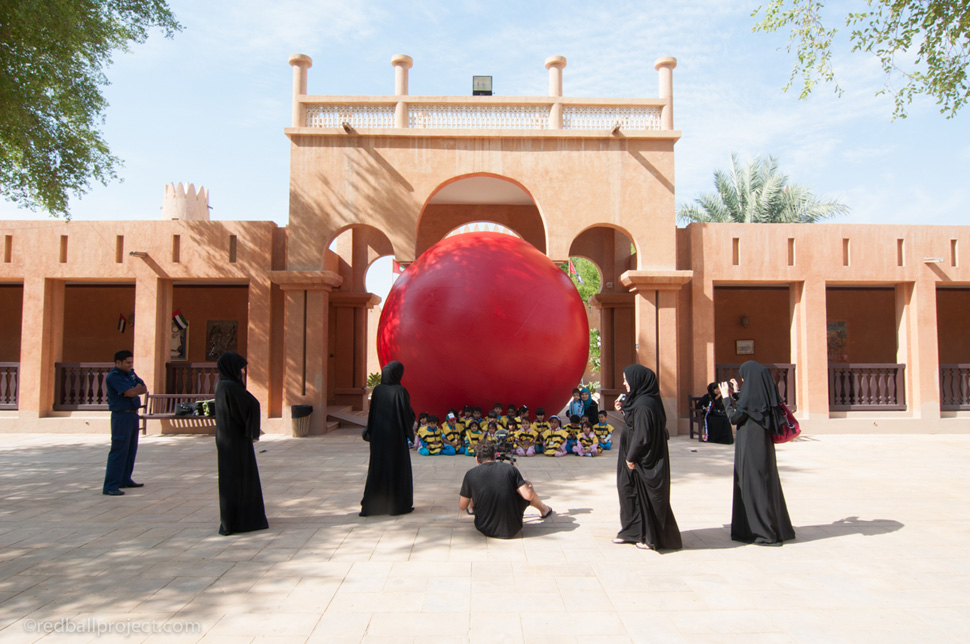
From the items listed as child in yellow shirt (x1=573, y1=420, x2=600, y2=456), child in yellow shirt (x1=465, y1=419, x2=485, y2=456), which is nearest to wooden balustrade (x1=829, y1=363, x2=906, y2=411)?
child in yellow shirt (x1=573, y1=420, x2=600, y2=456)

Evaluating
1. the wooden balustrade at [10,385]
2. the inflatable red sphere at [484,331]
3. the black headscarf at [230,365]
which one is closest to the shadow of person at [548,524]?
the black headscarf at [230,365]

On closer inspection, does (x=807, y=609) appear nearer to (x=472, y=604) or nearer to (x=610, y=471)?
(x=472, y=604)

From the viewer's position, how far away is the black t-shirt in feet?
17.5

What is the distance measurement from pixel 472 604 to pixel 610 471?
5069mm

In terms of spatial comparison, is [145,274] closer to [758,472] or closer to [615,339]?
[615,339]

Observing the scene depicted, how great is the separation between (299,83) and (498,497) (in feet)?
36.2

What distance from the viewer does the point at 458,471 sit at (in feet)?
28.3

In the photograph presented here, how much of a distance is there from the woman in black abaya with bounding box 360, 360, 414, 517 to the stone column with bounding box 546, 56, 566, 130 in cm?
857

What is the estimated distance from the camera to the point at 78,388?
516 inches

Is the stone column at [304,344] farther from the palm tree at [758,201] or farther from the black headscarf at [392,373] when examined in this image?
the palm tree at [758,201]

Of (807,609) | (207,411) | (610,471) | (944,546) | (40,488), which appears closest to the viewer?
(807,609)

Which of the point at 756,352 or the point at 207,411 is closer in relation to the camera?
the point at 207,411

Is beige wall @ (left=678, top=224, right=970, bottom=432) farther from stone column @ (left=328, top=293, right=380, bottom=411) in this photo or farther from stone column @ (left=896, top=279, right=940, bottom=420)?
stone column @ (left=328, top=293, right=380, bottom=411)

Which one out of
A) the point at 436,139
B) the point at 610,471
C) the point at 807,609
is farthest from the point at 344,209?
the point at 807,609
